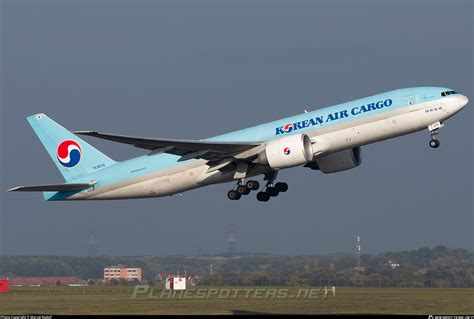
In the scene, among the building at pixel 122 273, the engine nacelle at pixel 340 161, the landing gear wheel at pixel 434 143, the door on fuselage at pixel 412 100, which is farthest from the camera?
the building at pixel 122 273

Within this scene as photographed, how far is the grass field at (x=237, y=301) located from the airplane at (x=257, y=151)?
5.36 meters

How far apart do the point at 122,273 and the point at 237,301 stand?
53.3ft

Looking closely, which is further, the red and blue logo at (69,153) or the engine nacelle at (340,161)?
the red and blue logo at (69,153)

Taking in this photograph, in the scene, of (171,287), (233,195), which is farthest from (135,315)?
(171,287)

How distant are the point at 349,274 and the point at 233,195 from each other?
51.1ft

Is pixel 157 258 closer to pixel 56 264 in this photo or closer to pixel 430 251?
pixel 56 264

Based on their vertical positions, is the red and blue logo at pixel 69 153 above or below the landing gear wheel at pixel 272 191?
above

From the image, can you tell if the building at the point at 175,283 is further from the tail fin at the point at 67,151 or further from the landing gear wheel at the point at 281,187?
the landing gear wheel at the point at 281,187

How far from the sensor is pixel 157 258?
59281mm

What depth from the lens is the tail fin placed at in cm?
5078

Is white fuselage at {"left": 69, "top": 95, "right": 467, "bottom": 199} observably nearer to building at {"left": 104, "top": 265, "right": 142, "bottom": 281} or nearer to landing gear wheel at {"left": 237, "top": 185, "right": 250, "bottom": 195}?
landing gear wheel at {"left": 237, "top": 185, "right": 250, "bottom": 195}

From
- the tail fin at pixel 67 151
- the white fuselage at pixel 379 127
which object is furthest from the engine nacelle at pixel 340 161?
the tail fin at pixel 67 151

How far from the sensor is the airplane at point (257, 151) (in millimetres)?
43031

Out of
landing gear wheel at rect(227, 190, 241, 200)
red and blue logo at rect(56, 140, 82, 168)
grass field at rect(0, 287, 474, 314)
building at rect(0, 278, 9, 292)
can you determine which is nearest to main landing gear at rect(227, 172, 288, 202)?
landing gear wheel at rect(227, 190, 241, 200)
